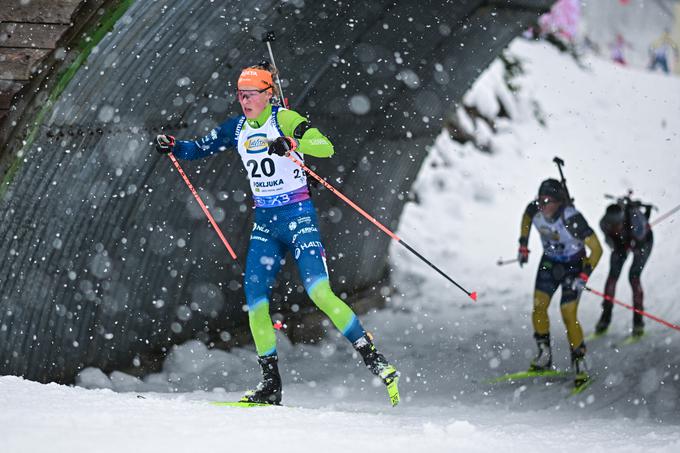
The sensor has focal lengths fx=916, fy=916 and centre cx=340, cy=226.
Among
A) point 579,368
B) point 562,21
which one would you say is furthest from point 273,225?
point 562,21

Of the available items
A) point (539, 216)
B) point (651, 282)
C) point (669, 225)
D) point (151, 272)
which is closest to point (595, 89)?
point (669, 225)

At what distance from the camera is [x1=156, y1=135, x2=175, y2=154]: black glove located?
6.64 meters

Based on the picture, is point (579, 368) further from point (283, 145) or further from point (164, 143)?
point (164, 143)

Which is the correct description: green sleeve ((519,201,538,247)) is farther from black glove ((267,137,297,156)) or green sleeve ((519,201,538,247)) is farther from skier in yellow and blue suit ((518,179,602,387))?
black glove ((267,137,297,156))

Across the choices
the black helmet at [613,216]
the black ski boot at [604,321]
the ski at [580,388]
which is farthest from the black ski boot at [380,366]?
the black ski boot at [604,321]

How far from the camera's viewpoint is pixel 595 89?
30.6m

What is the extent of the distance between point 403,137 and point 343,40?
238 cm

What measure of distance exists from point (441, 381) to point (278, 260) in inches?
125

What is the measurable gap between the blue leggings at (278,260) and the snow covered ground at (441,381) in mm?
610

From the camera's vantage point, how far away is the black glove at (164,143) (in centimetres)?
664

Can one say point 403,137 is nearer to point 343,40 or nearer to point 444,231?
point 343,40

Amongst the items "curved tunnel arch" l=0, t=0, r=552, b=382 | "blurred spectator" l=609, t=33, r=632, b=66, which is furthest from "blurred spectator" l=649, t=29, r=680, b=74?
"curved tunnel arch" l=0, t=0, r=552, b=382

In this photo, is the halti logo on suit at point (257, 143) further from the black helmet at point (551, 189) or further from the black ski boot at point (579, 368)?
the black ski boot at point (579, 368)

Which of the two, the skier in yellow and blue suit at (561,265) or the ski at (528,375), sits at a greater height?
the skier in yellow and blue suit at (561,265)
